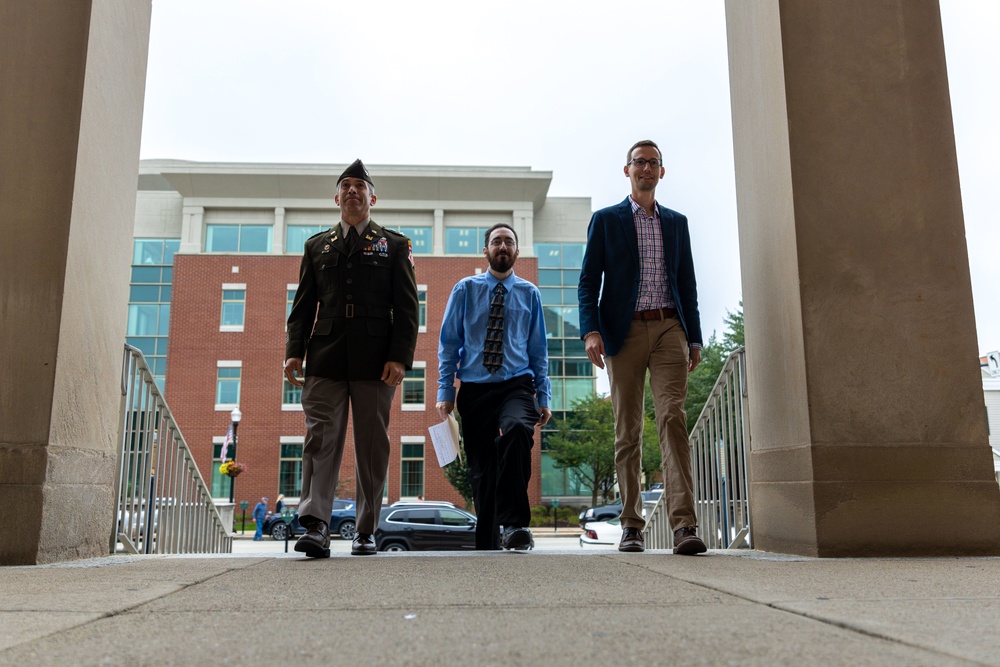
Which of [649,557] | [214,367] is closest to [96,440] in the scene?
[649,557]

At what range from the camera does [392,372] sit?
4805 mm

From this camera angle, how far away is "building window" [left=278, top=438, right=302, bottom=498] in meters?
41.3

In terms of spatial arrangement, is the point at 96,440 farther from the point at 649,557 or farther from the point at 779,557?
the point at 779,557

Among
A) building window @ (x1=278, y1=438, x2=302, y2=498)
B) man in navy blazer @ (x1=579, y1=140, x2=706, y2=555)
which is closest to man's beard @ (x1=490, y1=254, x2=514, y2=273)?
man in navy blazer @ (x1=579, y1=140, x2=706, y2=555)

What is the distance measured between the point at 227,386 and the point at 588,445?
1751 cm

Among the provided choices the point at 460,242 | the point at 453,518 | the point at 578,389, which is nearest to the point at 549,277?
the point at 460,242

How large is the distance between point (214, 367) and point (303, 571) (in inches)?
1642

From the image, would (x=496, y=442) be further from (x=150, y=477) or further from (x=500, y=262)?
(x=150, y=477)

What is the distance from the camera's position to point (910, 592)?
2.68m

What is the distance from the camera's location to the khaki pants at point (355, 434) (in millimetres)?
4707

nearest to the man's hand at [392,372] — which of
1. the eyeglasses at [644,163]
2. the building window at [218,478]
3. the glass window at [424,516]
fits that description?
the eyeglasses at [644,163]

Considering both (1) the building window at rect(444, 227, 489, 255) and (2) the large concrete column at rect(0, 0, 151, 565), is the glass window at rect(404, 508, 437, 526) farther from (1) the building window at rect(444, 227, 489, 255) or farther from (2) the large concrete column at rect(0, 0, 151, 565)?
(1) the building window at rect(444, 227, 489, 255)

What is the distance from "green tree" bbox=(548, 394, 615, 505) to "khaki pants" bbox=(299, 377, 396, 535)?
123 ft

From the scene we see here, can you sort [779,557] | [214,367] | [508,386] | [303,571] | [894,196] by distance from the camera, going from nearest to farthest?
[303,571] < [779,557] < [894,196] < [508,386] < [214,367]
